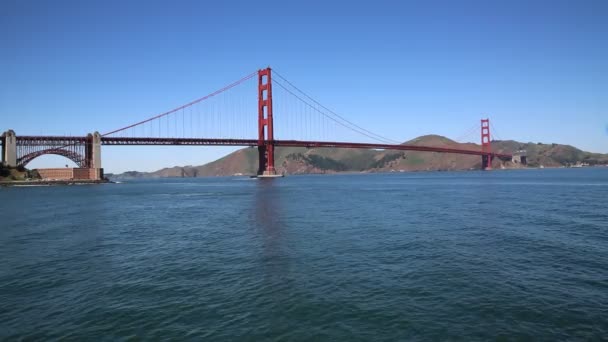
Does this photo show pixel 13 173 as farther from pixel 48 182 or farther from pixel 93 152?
pixel 93 152

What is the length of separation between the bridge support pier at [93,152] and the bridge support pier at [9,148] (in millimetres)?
16088

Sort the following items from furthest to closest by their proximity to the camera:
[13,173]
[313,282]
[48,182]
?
[48,182] < [13,173] < [313,282]

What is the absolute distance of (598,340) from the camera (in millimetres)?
7898

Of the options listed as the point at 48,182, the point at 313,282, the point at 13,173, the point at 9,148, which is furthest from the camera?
the point at 48,182

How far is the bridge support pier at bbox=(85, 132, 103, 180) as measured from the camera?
97.4 metres

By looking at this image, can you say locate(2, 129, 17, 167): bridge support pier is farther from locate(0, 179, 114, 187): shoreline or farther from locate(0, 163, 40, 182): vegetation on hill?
locate(0, 179, 114, 187): shoreline

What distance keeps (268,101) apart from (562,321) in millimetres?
106051

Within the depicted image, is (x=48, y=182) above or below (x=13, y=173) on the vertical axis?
below

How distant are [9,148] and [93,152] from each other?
1883 cm

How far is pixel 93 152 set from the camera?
3863 inches

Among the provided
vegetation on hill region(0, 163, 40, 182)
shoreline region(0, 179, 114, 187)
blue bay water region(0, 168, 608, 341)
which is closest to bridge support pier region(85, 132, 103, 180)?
shoreline region(0, 179, 114, 187)

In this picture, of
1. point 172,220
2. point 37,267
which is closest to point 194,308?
point 37,267

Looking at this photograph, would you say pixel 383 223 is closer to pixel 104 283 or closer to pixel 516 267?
pixel 516 267

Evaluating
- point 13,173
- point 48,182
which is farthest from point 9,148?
point 48,182
